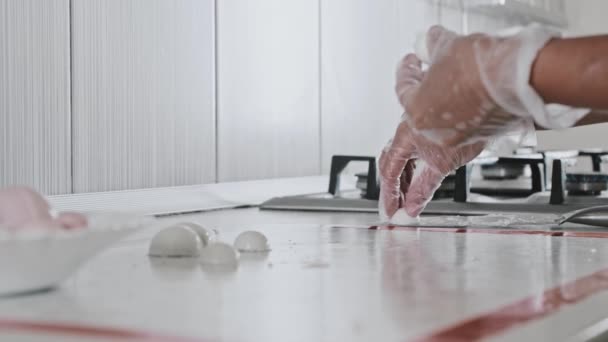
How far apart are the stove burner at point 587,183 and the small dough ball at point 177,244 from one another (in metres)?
1.30

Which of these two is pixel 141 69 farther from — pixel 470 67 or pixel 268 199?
pixel 470 67

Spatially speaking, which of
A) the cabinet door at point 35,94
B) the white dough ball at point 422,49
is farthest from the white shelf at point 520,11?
the white dough ball at point 422,49

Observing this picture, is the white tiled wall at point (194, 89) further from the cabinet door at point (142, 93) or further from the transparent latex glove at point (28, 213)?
the transparent latex glove at point (28, 213)

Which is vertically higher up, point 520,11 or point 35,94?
point 520,11

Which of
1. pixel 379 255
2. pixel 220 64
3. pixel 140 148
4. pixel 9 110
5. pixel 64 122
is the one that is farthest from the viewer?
pixel 220 64

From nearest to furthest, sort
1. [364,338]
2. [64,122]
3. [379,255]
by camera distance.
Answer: [364,338] → [379,255] → [64,122]

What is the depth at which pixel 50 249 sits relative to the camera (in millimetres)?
716

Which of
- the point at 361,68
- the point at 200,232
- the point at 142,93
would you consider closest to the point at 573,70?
the point at 200,232

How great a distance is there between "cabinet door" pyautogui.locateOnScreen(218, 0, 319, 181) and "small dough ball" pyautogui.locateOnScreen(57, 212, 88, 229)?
1.18 metres

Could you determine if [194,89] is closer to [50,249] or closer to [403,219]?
[403,219]

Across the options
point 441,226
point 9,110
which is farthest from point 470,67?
point 9,110

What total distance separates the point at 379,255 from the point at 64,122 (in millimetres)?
641

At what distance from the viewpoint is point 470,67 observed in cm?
95

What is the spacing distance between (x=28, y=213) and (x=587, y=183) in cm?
162
